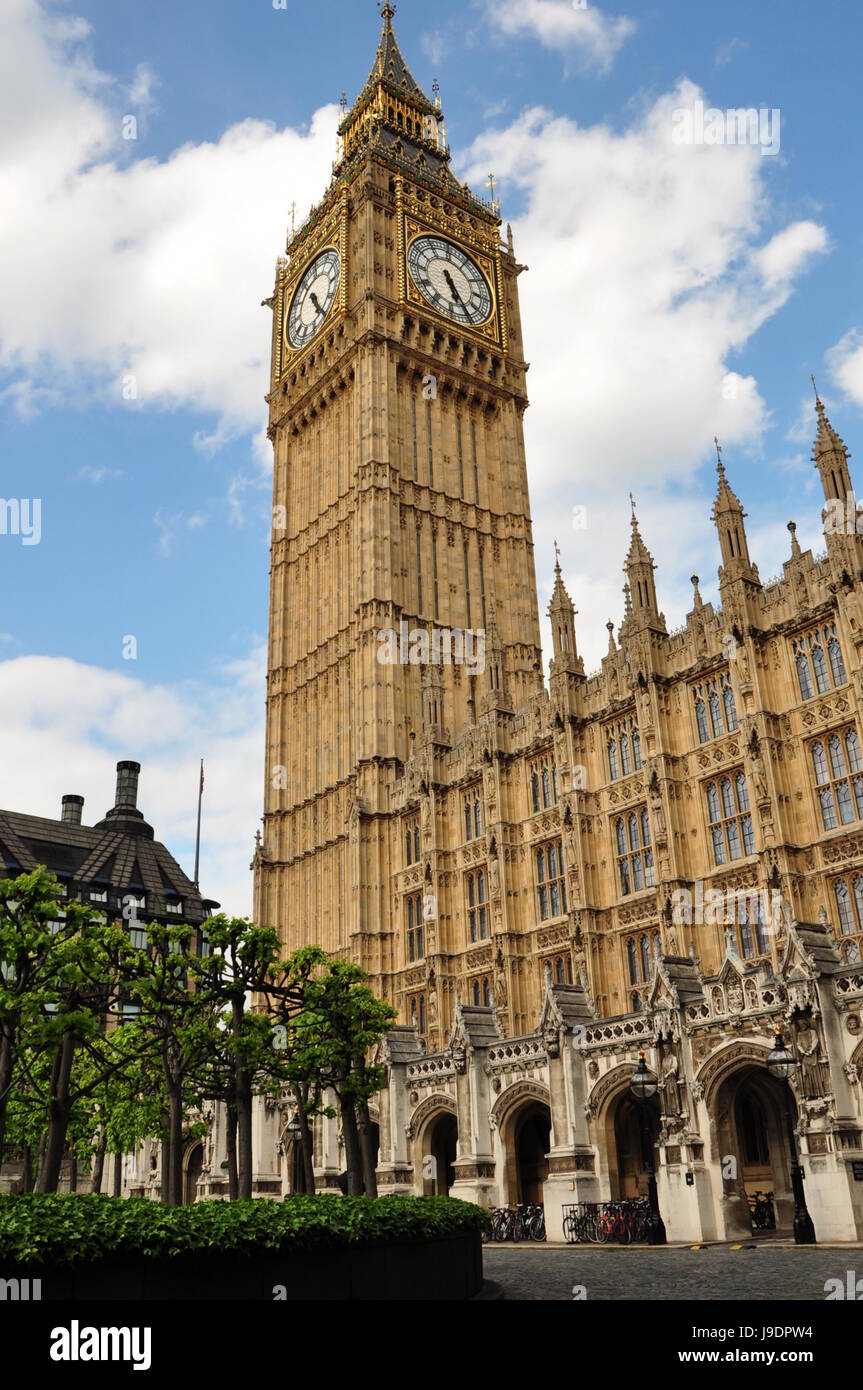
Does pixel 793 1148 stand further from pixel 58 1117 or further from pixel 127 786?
pixel 127 786

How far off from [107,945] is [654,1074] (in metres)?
15.2

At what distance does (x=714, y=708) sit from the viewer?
41.5 metres

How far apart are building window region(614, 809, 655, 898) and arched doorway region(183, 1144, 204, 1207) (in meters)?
26.6

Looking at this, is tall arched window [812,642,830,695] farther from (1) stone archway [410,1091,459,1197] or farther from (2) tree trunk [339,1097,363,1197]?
(2) tree trunk [339,1097,363,1197]

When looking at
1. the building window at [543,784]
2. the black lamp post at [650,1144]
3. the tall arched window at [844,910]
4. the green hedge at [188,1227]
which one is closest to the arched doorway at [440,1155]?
the black lamp post at [650,1144]

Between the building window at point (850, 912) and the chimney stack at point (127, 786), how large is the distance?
75.7 meters

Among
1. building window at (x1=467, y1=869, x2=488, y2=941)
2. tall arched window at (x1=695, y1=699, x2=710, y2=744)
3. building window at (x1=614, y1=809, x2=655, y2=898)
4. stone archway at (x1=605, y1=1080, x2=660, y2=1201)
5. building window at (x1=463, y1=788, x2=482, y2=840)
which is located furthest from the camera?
building window at (x1=463, y1=788, x2=482, y2=840)

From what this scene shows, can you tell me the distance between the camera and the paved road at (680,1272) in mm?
17281

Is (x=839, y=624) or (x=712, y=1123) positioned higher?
(x=839, y=624)

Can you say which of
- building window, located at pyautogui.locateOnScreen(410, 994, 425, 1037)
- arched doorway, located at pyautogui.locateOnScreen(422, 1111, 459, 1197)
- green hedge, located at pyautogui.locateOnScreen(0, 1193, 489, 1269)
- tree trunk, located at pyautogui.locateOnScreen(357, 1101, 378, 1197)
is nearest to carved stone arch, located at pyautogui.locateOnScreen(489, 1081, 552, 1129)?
arched doorway, located at pyautogui.locateOnScreen(422, 1111, 459, 1197)

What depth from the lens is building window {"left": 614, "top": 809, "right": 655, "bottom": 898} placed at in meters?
43.2

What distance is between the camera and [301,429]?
7588 centimetres
